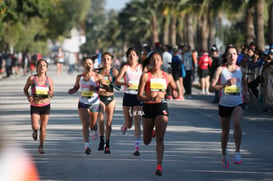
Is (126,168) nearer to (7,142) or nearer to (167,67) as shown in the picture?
(7,142)

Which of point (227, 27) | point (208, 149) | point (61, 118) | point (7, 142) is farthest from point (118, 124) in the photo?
point (227, 27)

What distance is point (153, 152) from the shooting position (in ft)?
40.8

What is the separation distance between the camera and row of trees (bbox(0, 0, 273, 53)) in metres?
37.7

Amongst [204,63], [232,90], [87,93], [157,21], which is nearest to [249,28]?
[204,63]

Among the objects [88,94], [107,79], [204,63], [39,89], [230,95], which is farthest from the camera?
[204,63]

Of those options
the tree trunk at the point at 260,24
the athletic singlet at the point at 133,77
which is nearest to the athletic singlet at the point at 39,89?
the athletic singlet at the point at 133,77

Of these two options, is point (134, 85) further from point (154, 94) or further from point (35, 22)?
point (35, 22)

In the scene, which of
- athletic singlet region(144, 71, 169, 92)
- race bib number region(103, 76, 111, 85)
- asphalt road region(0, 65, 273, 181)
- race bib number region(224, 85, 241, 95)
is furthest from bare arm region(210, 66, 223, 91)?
race bib number region(103, 76, 111, 85)

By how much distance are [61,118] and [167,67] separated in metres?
7.46

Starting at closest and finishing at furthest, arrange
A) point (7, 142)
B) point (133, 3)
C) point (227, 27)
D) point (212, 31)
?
1. point (7, 142)
2. point (212, 31)
3. point (133, 3)
4. point (227, 27)

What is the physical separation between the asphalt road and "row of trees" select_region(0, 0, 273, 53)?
13292mm

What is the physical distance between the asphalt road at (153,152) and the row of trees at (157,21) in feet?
43.6

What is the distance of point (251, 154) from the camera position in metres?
12.2

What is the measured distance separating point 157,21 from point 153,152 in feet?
283
